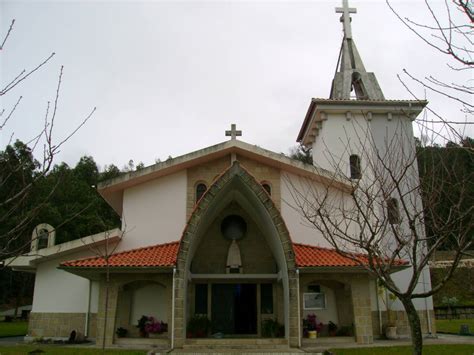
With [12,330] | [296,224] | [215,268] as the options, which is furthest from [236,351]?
[12,330]

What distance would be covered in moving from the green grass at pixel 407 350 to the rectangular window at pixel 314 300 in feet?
12.2

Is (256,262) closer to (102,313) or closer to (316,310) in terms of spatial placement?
(316,310)

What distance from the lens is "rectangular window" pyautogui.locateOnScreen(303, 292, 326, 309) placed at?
1778 cm

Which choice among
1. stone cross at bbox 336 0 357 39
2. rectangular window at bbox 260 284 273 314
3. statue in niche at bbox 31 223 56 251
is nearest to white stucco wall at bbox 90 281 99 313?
statue in niche at bbox 31 223 56 251

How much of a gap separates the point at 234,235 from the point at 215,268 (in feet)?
4.84

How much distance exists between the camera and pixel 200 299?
1752cm

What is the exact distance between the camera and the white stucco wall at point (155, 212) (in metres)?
18.2

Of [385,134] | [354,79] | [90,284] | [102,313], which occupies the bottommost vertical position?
[102,313]

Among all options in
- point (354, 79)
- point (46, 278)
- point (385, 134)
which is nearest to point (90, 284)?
point (46, 278)

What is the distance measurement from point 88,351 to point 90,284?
4.37 m

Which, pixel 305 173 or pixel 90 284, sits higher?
pixel 305 173

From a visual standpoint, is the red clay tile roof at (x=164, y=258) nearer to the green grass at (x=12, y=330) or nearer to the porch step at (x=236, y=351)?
the porch step at (x=236, y=351)

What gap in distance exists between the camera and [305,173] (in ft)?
61.5

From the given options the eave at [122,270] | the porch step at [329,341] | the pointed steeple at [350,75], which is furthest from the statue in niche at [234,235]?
the pointed steeple at [350,75]
